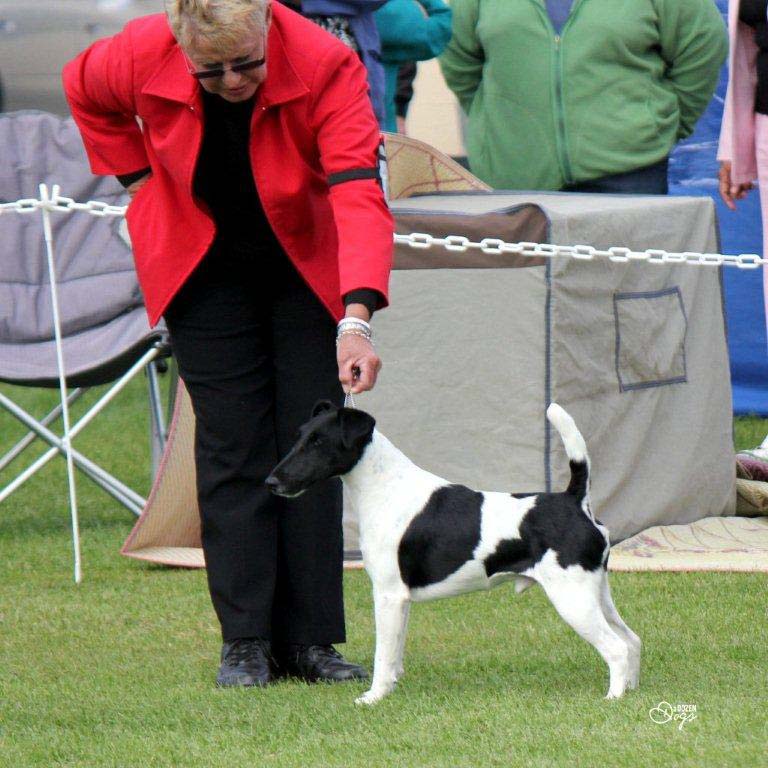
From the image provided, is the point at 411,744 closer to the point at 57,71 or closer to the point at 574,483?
the point at 574,483

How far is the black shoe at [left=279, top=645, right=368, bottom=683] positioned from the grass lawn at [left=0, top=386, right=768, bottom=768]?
81 mm

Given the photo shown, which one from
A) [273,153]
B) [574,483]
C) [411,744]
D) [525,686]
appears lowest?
[525,686]

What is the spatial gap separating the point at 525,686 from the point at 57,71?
322 inches

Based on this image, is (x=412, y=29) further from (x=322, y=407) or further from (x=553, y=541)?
(x=553, y=541)

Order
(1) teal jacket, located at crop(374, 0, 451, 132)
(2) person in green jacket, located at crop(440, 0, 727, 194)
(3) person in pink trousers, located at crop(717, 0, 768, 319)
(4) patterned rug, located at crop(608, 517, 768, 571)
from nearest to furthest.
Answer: (4) patterned rug, located at crop(608, 517, 768, 571) → (3) person in pink trousers, located at crop(717, 0, 768, 319) → (2) person in green jacket, located at crop(440, 0, 727, 194) → (1) teal jacket, located at crop(374, 0, 451, 132)

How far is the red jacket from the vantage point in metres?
3.18

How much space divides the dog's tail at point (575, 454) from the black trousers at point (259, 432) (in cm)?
57

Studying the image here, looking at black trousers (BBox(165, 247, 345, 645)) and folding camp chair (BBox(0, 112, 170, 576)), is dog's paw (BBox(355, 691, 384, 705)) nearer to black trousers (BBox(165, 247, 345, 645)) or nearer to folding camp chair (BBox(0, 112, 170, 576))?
black trousers (BBox(165, 247, 345, 645))

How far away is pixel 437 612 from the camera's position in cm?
430

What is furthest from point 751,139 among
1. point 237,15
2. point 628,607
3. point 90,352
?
point 237,15

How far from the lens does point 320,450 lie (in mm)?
3250

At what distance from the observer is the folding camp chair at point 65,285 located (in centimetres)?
560

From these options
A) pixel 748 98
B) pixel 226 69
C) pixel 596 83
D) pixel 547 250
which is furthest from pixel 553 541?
pixel 596 83

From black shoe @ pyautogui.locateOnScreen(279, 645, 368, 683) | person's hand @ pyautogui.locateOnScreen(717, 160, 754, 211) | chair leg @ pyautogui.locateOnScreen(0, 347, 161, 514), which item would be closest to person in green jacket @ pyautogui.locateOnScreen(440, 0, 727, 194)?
person's hand @ pyautogui.locateOnScreen(717, 160, 754, 211)
